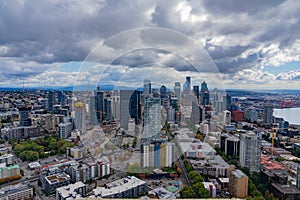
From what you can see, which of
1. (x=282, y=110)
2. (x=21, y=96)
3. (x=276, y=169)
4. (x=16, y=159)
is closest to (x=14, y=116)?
(x=21, y=96)

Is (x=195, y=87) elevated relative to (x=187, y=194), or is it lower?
elevated

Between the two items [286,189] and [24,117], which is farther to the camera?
[24,117]

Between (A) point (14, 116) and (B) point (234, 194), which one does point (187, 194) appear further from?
(A) point (14, 116)

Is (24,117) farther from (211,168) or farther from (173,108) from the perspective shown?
(211,168)

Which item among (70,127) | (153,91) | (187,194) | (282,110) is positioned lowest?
(187,194)

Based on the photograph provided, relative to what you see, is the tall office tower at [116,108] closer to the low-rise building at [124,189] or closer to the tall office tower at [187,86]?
the tall office tower at [187,86]

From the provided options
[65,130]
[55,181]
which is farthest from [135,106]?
[65,130]

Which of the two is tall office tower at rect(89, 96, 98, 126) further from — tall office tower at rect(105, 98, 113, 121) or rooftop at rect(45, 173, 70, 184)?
rooftop at rect(45, 173, 70, 184)
